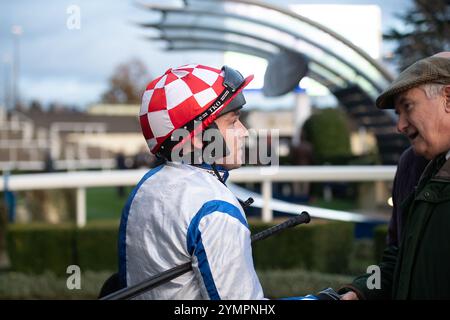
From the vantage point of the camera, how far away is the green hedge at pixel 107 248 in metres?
5.67

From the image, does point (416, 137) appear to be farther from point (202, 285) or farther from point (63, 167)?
point (63, 167)

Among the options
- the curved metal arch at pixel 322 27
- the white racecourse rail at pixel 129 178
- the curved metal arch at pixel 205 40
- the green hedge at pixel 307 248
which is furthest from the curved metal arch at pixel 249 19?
the green hedge at pixel 307 248

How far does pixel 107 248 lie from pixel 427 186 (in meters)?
4.26

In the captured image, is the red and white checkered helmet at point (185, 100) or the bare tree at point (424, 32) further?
the bare tree at point (424, 32)

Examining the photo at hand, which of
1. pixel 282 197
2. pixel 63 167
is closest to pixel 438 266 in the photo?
pixel 282 197

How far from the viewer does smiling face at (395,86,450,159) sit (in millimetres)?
1859

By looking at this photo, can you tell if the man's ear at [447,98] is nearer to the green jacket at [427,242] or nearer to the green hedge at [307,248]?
the green jacket at [427,242]

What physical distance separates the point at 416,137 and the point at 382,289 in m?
0.53

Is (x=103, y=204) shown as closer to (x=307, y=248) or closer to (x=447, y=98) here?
(x=307, y=248)

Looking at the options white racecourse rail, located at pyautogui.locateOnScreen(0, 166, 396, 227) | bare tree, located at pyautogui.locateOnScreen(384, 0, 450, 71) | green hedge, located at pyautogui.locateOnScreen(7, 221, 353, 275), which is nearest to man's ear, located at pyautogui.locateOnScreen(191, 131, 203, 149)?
green hedge, located at pyautogui.locateOnScreen(7, 221, 353, 275)

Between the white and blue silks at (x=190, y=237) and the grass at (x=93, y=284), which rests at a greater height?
the white and blue silks at (x=190, y=237)

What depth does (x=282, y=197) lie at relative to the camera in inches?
524

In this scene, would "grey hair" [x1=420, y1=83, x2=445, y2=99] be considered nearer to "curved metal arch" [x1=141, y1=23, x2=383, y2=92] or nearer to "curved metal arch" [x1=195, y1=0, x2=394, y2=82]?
"curved metal arch" [x1=195, y1=0, x2=394, y2=82]

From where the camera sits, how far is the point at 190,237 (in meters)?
1.58
